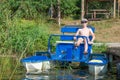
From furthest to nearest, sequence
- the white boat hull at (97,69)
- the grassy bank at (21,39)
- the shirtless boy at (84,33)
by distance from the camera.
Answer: the shirtless boy at (84,33) → the white boat hull at (97,69) → the grassy bank at (21,39)

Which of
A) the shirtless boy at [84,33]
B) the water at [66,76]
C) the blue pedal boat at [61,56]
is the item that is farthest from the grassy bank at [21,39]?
the shirtless boy at [84,33]

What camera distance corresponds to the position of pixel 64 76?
1136 centimetres

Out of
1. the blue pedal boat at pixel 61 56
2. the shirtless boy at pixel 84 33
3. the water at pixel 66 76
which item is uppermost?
the shirtless boy at pixel 84 33

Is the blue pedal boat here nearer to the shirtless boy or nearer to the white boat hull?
the shirtless boy

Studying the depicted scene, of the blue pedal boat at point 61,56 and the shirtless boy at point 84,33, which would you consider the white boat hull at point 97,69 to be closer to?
the blue pedal boat at point 61,56

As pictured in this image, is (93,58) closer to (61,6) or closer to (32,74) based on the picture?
(32,74)

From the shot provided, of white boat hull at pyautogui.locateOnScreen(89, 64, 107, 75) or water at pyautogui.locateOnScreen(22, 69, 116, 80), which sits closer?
water at pyautogui.locateOnScreen(22, 69, 116, 80)

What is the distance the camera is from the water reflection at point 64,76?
1104cm

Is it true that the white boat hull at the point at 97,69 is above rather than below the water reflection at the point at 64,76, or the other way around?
above

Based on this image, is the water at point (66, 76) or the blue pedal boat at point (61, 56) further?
the blue pedal boat at point (61, 56)

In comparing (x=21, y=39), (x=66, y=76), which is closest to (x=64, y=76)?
(x=66, y=76)

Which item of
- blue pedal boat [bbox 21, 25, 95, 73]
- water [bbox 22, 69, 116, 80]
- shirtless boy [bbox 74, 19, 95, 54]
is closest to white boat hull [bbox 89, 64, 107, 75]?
water [bbox 22, 69, 116, 80]

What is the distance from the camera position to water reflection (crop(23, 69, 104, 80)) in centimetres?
1104

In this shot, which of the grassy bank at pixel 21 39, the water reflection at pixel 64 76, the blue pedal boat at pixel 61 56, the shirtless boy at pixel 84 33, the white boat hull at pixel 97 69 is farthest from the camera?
the shirtless boy at pixel 84 33
